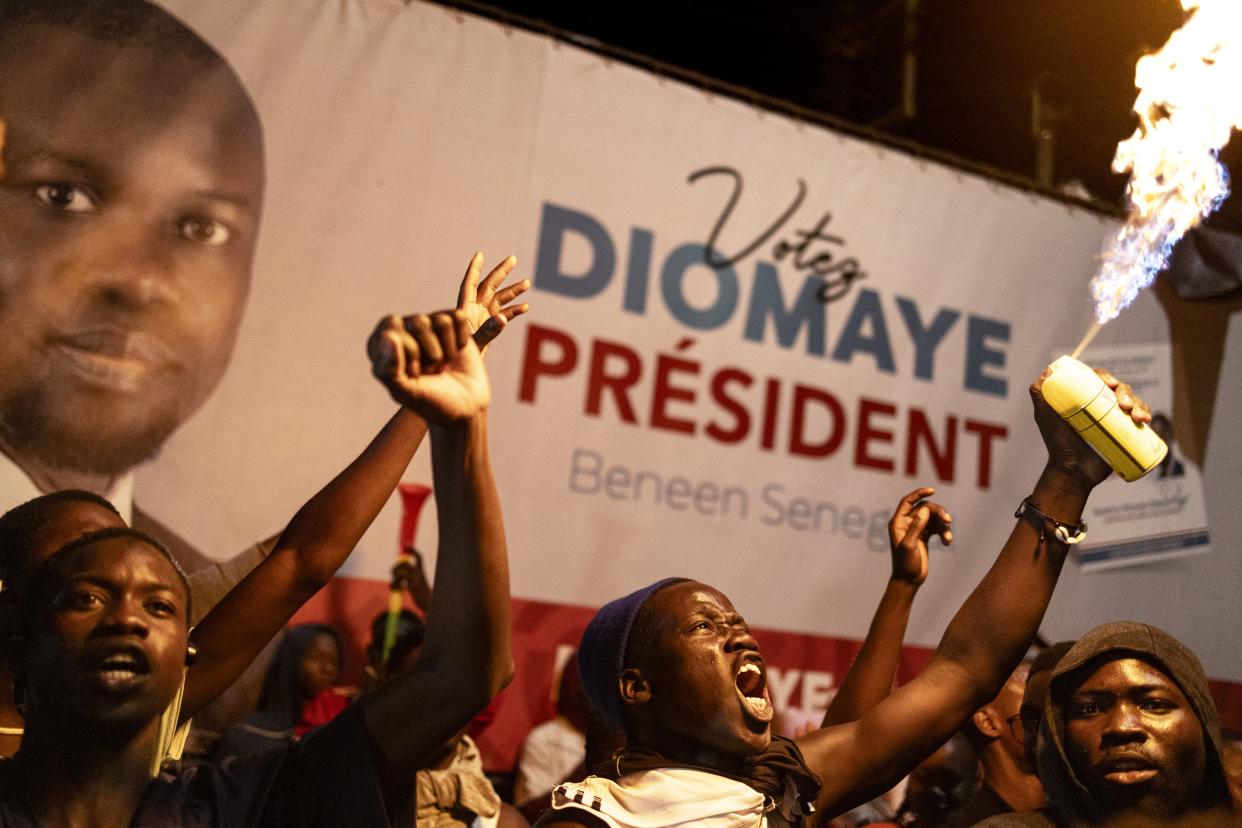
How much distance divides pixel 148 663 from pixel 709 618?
0.94 m

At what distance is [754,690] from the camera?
224 centimetres

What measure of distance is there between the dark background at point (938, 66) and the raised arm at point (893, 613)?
3.34 meters

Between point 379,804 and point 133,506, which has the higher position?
point 133,506

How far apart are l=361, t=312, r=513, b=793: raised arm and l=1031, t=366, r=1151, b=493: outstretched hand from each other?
120 centimetres

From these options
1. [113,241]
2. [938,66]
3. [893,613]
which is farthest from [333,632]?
[938,66]

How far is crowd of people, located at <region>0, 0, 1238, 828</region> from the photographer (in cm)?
159

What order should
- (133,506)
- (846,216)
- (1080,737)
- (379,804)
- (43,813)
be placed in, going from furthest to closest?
(846,216) < (133,506) < (1080,737) < (43,813) < (379,804)

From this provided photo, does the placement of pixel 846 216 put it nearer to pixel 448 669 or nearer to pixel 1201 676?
pixel 1201 676

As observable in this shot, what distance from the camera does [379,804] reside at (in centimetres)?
153

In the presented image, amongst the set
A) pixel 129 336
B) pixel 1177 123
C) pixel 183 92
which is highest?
pixel 183 92

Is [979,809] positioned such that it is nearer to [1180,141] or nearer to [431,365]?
[1180,141]

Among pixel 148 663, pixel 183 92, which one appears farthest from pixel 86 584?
pixel 183 92

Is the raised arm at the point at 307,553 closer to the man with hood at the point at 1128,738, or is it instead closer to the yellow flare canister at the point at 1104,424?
the yellow flare canister at the point at 1104,424

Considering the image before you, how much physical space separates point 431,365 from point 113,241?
2.75 m
